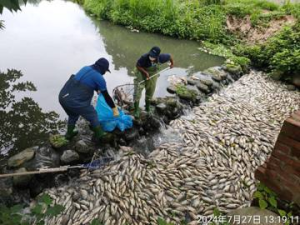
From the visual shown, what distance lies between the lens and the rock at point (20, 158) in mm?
4781

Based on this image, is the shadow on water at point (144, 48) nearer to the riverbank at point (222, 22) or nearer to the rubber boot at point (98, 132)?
the riverbank at point (222, 22)

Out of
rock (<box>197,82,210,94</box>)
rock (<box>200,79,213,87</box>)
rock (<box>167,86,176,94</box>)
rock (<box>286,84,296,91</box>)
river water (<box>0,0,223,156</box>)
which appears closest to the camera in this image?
rock (<box>167,86,176,94</box>)

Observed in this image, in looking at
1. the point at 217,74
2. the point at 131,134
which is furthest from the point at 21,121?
the point at 217,74

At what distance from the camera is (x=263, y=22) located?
14258 millimetres

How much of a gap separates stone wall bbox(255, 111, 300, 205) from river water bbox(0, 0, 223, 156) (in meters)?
5.09

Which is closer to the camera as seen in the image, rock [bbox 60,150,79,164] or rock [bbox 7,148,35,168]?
rock [bbox 7,148,35,168]

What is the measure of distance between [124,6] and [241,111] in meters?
12.9

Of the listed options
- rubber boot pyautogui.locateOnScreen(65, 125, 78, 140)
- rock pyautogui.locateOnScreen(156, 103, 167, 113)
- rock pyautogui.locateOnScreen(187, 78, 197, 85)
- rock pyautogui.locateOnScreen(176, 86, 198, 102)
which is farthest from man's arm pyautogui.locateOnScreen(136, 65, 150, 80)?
rock pyautogui.locateOnScreen(187, 78, 197, 85)

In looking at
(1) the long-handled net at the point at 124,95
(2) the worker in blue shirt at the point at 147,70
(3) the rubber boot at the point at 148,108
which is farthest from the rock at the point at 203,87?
(2) the worker in blue shirt at the point at 147,70

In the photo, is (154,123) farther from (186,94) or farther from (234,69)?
(234,69)

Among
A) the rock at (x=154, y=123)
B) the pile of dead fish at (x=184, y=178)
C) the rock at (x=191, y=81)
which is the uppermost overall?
the rock at (x=191, y=81)

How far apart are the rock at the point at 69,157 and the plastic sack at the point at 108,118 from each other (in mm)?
848

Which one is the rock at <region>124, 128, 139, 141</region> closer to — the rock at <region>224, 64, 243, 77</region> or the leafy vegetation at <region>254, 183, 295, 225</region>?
the leafy vegetation at <region>254, 183, 295, 225</region>

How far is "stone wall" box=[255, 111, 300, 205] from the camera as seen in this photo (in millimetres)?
2965
